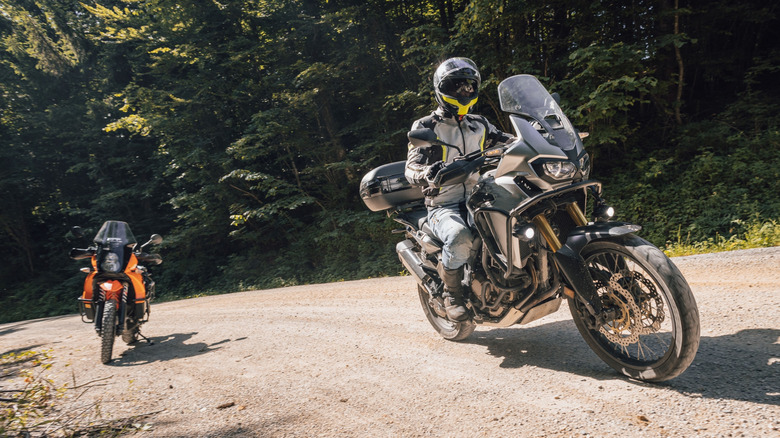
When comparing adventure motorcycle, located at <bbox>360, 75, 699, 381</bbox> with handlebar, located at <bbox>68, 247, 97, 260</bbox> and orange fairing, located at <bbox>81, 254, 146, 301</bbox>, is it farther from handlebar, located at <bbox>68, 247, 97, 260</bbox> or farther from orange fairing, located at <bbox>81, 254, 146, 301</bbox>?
handlebar, located at <bbox>68, 247, 97, 260</bbox>

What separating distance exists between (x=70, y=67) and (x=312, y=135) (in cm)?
1422

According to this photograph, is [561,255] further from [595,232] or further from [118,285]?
[118,285]

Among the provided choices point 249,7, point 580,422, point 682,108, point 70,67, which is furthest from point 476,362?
point 70,67

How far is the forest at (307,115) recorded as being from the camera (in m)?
9.33

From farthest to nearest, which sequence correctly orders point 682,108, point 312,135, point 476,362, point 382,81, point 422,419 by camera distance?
point 312,135 → point 382,81 → point 682,108 → point 476,362 → point 422,419

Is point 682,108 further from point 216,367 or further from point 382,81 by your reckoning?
point 216,367

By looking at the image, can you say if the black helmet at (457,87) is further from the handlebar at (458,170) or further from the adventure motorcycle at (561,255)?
the handlebar at (458,170)

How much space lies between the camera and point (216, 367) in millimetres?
4047

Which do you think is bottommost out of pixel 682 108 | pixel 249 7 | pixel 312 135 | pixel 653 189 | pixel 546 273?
pixel 546 273

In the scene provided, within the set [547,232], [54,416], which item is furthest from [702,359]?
[54,416]

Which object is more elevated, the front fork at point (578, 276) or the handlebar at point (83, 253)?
the handlebar at point (83, 253)

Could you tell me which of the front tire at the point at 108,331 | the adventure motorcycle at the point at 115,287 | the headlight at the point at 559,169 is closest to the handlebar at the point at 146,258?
the adventure motorcycle at the point at 115,287

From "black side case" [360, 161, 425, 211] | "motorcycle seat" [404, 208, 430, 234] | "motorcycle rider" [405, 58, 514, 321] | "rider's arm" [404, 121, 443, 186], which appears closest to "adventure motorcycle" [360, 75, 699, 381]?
"motorcycle rider" [405, 58, 514, 321]

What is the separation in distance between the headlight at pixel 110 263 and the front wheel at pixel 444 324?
3996 millimetres
